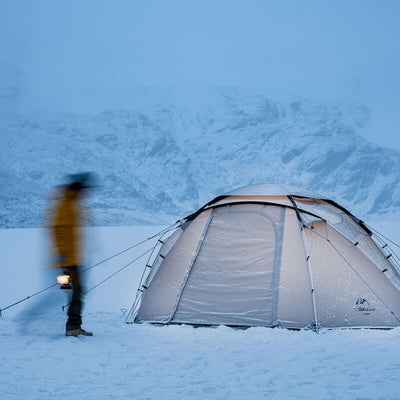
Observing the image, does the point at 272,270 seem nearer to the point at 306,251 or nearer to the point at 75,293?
the point at 306,251

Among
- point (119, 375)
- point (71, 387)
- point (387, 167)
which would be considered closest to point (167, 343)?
point (119, 375)

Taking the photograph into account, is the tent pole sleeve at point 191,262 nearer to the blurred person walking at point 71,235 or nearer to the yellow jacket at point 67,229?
the blurred person walking at point 71,235

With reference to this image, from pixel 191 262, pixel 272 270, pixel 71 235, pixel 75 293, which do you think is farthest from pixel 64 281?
pixel 272 270

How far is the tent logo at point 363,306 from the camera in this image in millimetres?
6223

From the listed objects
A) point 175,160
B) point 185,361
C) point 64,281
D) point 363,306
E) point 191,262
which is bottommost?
point 185,361

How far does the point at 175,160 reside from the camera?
138 metres

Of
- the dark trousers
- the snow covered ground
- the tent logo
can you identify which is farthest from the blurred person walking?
the tent logo

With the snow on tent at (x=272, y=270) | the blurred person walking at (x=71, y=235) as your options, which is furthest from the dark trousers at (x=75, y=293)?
the snow on tent at (x=272, y=270)

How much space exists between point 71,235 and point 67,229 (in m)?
0.09

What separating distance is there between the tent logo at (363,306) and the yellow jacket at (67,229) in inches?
142

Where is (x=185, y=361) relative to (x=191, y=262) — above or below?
below

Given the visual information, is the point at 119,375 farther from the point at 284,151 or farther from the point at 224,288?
the point at 284,151

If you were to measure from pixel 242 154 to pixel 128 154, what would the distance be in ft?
110

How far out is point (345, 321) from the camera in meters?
6.16
